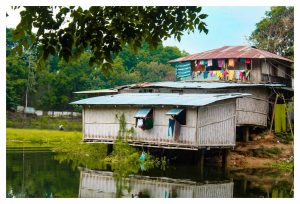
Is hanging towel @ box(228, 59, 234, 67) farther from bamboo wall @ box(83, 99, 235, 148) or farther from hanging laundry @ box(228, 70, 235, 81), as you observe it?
bamboo wall @ box(83, 99, 235, 148)

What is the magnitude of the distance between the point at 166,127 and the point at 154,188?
451 centimetres

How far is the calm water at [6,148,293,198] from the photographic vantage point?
12.4 metres

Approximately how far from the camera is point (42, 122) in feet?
111

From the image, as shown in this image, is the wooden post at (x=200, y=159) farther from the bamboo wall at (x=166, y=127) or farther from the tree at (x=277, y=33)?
the tree at (x=277, y=33)

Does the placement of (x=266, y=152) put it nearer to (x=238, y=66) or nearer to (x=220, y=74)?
(x=238, y=66)

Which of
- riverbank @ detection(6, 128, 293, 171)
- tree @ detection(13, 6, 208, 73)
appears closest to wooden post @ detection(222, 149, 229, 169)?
riverbank @ detection(6, 128, 293, 171)

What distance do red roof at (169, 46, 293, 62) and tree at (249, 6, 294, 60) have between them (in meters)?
4.46

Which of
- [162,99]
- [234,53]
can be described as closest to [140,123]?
[162,99]

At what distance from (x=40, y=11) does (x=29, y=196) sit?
7.38m

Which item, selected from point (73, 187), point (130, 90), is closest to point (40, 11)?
point (73, 187)

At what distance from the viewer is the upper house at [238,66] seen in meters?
23.5

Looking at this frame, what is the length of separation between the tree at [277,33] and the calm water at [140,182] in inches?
546
